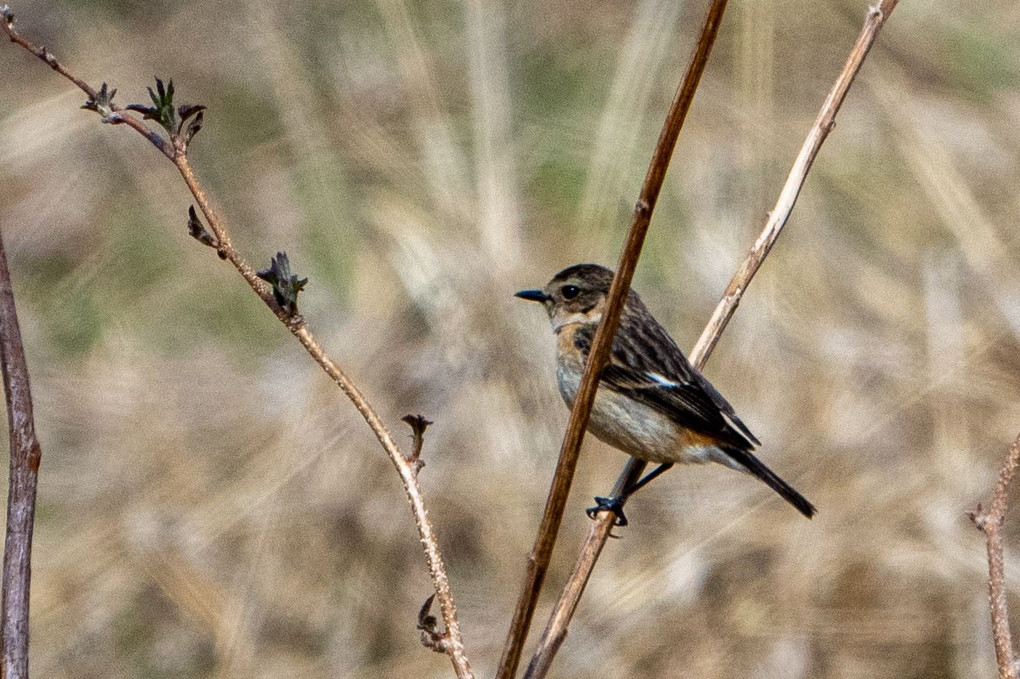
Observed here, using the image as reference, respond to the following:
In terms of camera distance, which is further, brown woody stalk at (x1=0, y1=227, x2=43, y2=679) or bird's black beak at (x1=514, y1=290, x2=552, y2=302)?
bird's black beak at (x1=514, y1=290, x2=552, y2=302)

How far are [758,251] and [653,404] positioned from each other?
168 centimetres

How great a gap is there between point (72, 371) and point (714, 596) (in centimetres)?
348

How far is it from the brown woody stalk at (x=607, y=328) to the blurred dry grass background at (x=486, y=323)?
3.98m

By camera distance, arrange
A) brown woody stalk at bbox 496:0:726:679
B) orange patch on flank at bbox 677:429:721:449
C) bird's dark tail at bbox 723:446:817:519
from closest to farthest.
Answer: brown woody stalk at bbox 496:0:726:679, bird's dark tail at bbox 723:446:817:519, orange patch on flank at bbox 677:429:721:449

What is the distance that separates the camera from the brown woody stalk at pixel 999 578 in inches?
63.9

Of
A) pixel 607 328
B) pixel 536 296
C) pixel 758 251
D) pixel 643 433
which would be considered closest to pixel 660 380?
pixel 643 433

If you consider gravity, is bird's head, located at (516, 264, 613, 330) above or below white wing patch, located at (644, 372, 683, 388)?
above

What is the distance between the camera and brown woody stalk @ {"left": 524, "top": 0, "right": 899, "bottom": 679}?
82.8 inches

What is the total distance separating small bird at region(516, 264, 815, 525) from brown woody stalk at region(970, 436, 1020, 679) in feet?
6.80

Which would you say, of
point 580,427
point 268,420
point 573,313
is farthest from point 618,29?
point 580,427

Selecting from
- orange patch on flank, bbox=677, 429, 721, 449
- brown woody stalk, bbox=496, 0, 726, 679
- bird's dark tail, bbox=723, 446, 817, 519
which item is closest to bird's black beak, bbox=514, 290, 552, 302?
orange patch on flank, bbox=677, 429, 721, 449

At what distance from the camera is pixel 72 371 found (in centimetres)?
706

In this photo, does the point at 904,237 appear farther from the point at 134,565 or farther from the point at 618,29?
the point at 134,565

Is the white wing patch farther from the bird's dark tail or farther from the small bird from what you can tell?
the bird's dark tail
